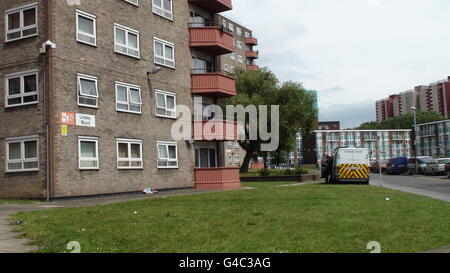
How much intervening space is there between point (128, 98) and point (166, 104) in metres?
3.36

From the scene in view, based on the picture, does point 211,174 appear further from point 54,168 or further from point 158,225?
point 158,225

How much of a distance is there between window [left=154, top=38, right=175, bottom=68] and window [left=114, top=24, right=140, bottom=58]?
173 cm

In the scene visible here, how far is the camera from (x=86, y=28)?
22406 millimetres

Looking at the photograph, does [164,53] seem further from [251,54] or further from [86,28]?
[251,54]

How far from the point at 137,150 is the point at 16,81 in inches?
260

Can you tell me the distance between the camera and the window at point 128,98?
24.0 meters

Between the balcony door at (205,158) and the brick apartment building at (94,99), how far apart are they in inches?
43.1

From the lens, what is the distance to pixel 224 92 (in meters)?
31.1

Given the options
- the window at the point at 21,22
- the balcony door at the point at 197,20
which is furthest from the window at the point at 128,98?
the balcony door at the point at 197,20

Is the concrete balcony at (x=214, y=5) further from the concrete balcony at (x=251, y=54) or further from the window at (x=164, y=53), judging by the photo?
the concrete balcony at (x=251, y=54)

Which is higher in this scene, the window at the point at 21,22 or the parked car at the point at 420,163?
the window at the point at 21,22

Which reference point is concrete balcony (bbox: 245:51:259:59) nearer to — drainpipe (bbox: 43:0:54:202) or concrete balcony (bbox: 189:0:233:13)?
concrete balcony (bbox: 189:0:233:13)
